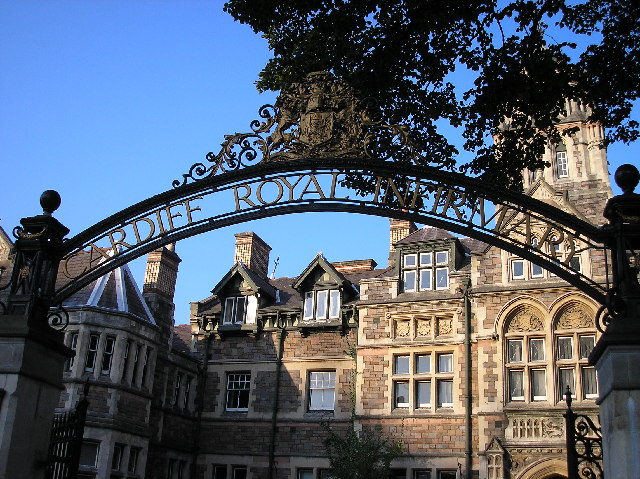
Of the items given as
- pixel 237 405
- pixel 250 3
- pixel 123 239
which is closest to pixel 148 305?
pixel 237 405

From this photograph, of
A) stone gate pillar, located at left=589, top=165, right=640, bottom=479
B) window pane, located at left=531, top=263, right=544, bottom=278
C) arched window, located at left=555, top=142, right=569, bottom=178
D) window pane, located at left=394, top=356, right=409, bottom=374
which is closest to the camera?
stone gate pillar, located at left=589, top=165, right=640, bottom=479

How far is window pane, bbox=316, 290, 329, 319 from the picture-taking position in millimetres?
25188

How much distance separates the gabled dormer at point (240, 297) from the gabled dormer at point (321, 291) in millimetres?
1666

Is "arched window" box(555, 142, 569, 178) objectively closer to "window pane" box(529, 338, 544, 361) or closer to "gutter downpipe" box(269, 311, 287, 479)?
"window pane" box(529, 338, 544, 361)

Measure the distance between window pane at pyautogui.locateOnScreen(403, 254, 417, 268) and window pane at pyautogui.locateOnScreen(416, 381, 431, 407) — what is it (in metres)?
3.81

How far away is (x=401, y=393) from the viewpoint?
894 inches

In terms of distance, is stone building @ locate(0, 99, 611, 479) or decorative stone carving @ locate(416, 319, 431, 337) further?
decorative stone carving @ locate(416, 319, 431, 337)

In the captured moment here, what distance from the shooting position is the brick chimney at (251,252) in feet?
93.4

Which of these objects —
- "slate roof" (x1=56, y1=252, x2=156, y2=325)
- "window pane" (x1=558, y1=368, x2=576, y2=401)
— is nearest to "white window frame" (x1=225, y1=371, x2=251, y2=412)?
"slate roof" (x1=56, y1=252, x2=156, y2=325)

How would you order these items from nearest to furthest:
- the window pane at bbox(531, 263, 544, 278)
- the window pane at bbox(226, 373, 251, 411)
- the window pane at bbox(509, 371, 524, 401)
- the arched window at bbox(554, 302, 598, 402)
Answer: the arched window at bbox(554, 302, 598, 402), the window pane at bbox(509, 371, 524, 401), the window pane at bbox(531, 263, 544, 278), the window pane at bbox(226, 373, 251, 411)

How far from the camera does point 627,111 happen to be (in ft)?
33.9

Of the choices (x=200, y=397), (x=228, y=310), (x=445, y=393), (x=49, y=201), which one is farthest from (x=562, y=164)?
(x=49, y=201)

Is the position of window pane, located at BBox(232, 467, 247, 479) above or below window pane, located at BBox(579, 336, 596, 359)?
below

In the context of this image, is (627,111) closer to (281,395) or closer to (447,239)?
(447,239)
